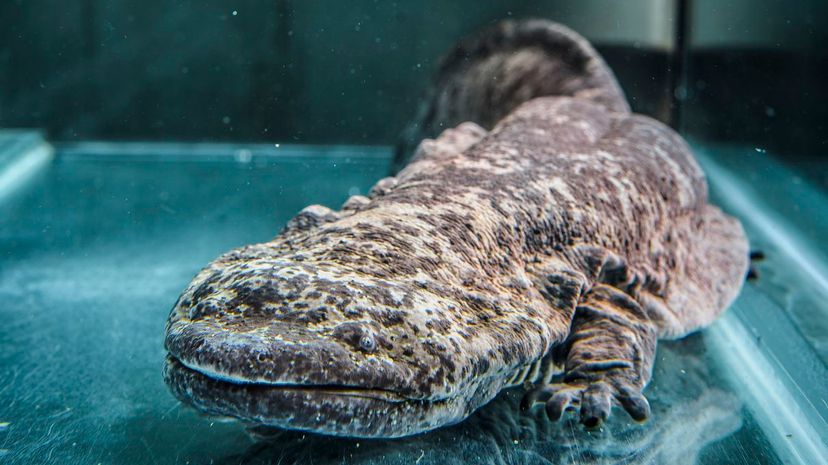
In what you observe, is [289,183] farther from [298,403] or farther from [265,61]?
[265,61]

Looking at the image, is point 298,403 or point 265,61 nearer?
point 298,403

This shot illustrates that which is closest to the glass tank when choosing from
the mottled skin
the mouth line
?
the mottled skin

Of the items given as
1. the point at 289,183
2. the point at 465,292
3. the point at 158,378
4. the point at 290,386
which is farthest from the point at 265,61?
the point at 290,386

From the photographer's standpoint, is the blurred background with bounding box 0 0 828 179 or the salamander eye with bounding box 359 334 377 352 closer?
the salamander eye with bounding box 359 334 377 352

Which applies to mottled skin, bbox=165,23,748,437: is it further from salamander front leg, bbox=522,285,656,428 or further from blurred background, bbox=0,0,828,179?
blurred background, bbox=0,0,828,179

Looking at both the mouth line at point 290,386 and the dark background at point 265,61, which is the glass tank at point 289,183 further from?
the mouth line at point 290,386

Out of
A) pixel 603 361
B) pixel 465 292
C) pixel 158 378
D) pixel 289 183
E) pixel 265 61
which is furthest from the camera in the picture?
pixel 265 61
